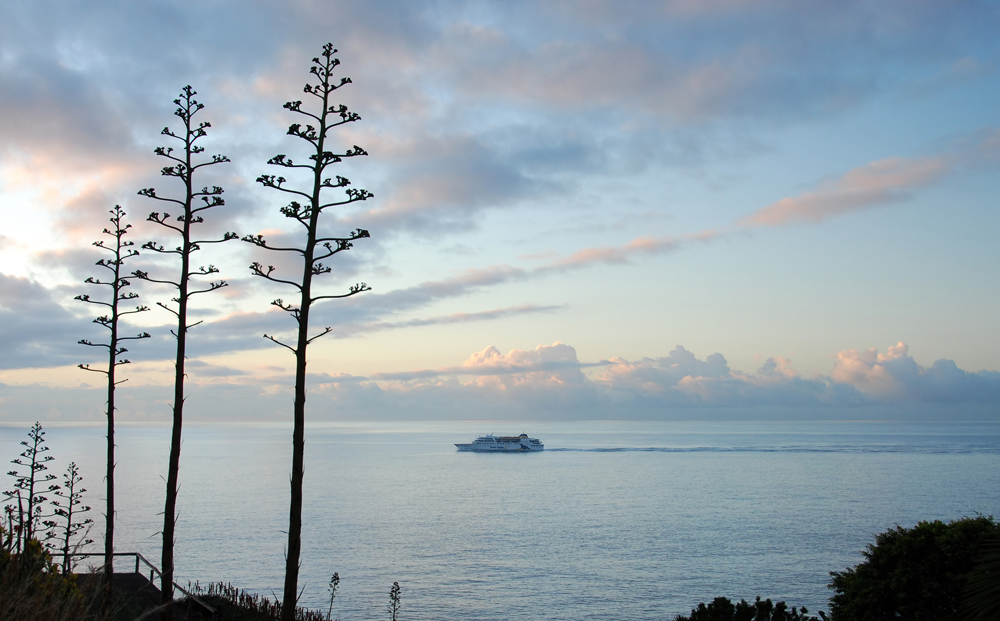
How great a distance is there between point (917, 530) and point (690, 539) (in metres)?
52.7

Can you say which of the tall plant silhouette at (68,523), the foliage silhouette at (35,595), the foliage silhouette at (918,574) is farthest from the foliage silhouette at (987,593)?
the tall plant silhouette at (68,523)

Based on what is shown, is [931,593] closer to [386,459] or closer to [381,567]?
[381,567]

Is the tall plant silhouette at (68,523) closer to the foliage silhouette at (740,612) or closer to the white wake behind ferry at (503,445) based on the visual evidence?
the foliage silhouette at (740,612)

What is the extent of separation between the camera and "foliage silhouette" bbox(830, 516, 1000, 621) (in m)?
14.1

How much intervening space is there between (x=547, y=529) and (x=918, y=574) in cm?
5824

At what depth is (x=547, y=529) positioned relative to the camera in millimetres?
70125

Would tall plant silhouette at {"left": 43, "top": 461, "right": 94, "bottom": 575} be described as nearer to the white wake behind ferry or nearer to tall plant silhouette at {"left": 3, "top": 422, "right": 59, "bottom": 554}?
tall plant silhouette at {"left": 3, "top": 422, "right": 59, "bottom": 554}

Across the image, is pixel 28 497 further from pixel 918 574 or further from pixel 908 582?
pixel 918 574

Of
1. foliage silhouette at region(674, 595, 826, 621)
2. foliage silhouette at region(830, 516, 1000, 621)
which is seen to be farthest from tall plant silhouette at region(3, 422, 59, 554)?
foliage silhouette at region(830, 516, 1000, 621)

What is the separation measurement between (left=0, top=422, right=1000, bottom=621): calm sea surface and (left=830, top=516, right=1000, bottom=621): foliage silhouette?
28.6 metres

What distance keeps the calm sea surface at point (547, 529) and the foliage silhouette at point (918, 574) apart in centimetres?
2860

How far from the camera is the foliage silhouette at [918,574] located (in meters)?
14.1

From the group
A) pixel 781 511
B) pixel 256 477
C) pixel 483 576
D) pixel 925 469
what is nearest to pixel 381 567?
pixel 483 576

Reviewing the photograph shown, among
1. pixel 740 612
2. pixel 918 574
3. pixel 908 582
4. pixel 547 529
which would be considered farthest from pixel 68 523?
pixel 547 529
